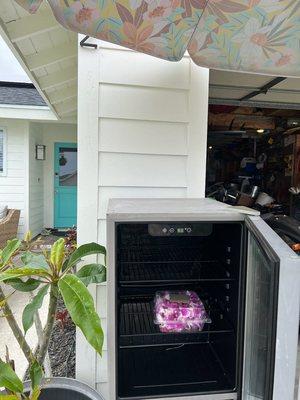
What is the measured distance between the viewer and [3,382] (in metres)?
1.22

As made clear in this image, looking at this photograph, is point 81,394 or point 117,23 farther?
point 81,394

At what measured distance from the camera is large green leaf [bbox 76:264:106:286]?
151 centimetres

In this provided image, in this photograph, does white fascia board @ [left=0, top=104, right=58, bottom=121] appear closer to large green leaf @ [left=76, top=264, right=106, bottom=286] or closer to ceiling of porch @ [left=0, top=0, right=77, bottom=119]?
ceiling of porch @ [left=0, top=0, right=77, bottom=119]

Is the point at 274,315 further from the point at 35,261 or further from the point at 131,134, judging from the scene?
the point at 131,134

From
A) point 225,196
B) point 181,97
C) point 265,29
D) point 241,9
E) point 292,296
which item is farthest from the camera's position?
point 225,196

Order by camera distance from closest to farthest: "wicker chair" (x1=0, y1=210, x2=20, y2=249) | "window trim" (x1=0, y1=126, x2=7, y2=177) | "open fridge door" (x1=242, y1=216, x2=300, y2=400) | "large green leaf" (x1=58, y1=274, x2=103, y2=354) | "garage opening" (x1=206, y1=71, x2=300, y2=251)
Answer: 1. "open fridge door" (x1=242, y1=216, x2=300, y2=400)
2. "large green leaf" (x1=58, y1=274, x2=103, y2=354)
3. "garage opening" (x1=206, y1=71, x2=300, y2=251)
4. "wicker chair" (x1=0, y1=210, x2=20, y2=249)
5. "window trim" (x1=0, y1=126, x2=7, y2=177)

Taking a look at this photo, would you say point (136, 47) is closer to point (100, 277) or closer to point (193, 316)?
point (100, 277)

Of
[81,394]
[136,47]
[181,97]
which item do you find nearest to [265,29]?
[136,47]

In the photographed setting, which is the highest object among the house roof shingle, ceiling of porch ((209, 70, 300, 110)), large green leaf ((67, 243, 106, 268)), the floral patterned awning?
the house roof shingle

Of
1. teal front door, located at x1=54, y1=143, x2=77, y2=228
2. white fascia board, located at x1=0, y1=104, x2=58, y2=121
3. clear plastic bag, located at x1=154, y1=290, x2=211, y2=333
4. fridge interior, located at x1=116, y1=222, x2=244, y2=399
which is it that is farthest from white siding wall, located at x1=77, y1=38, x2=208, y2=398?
teal front door, located at x1=54, y1=143, x2=77, y2=228

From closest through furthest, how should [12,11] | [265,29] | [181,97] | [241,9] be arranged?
[241,9]
[265,29]
[181,97]
[12,11]

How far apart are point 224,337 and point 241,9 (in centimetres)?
136

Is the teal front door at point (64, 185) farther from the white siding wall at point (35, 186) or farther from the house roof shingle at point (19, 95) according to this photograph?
the house roof shingle at point (19, 95)

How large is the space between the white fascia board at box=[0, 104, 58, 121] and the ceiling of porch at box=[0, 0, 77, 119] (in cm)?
128
